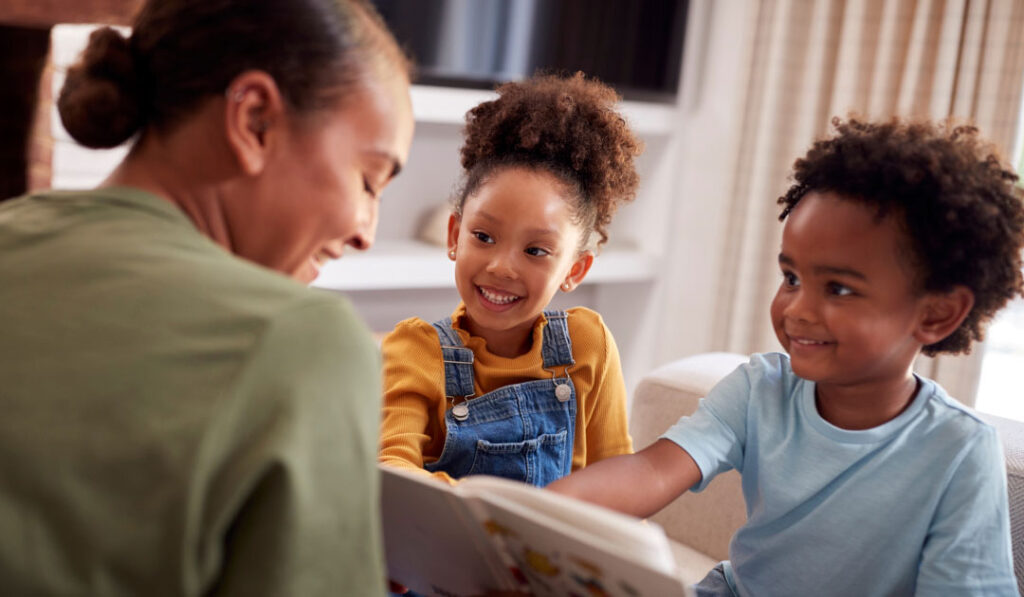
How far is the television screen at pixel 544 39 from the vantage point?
9.11ft

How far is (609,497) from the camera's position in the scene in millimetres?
1179

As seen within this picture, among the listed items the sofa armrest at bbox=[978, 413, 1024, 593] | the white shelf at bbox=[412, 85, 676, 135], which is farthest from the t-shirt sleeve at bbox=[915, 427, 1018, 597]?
the white shelf at bbox=[412, 85, 676, 135]

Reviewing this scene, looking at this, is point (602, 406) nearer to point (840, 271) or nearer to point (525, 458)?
point (525, 458)

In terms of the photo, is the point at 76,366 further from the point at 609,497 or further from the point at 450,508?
the point at 609,497

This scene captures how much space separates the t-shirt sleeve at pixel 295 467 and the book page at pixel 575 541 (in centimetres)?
19

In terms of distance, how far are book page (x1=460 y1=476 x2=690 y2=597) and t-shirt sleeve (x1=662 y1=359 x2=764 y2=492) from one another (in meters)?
0.36

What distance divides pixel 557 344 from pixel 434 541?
510 mm

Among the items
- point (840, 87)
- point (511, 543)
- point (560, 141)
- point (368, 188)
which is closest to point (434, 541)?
point (511, 543)

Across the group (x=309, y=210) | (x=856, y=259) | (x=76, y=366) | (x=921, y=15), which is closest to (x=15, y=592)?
(x=76, y=366)

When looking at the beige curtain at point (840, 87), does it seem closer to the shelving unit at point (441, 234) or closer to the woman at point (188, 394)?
the shelving unit at point (441, 234)

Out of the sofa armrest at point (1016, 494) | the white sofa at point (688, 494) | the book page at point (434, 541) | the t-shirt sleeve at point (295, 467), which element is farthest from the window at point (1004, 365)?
the t-shirt sleeve at point (295, 467)

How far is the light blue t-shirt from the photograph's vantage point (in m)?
1.09

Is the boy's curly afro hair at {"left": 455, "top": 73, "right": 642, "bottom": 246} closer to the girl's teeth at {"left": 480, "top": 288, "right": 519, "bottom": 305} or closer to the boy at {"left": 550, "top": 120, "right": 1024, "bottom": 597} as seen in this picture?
the girl's teeth at {"left": 480, "top": 288, "right": 519, "bottom": 305}

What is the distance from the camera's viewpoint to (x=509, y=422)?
4.46 ft
